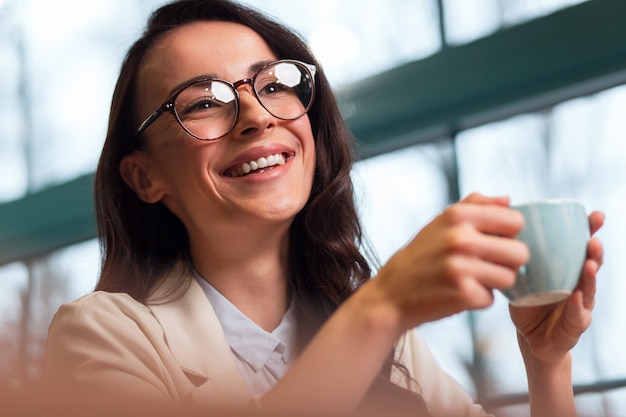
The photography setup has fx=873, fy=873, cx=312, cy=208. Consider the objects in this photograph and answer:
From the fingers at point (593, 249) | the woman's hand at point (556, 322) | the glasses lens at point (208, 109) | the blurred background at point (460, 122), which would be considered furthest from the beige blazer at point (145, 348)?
the blurred background at point (460, 122)

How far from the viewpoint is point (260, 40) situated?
151 cm

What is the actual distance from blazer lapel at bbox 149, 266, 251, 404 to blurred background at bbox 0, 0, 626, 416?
1115 mm

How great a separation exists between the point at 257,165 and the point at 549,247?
1.99ft

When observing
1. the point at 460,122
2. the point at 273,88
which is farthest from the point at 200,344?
the point at 460,122

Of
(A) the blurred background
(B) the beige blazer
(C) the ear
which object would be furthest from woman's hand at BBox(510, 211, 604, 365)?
(A) the blurred background

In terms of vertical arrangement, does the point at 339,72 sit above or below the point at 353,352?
above

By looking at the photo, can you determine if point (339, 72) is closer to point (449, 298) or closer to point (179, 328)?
point (179, 328)

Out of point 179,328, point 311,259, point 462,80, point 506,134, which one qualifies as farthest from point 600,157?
point 179,328

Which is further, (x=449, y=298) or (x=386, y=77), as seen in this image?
(x=386, y=77)

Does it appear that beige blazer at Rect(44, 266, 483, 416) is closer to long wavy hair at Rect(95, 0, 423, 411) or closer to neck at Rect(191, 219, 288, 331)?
neck at Rect(191, 219, 288, 331)

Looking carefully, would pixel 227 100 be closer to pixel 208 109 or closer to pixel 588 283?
pixel 208 109

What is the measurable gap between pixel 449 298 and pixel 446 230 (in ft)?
0.19

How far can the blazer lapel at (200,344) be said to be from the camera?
4.07 feet

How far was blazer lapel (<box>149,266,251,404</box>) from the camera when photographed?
124 centimetres
